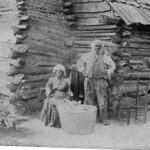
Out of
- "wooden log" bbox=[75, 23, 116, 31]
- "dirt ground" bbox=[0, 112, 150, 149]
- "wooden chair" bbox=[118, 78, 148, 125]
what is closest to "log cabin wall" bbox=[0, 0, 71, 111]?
"wooden log" bbox=[75, 23, 116, 31]

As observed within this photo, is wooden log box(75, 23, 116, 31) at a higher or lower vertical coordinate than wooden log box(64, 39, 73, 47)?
higher

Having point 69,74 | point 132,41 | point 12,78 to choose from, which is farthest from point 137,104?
point 12,78

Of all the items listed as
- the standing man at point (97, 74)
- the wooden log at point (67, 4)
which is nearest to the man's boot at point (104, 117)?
the standing man at point (97, 74)

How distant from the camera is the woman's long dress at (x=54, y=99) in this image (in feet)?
23.7

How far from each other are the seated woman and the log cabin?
0.15m

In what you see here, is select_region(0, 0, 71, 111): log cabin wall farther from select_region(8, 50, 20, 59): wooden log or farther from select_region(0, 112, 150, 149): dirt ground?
select_region(0, 112, 150, 149): dirt ground

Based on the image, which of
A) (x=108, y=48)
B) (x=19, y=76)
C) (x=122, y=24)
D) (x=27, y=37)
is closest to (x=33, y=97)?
(x=19, y=76)

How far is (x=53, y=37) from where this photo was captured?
7.38m

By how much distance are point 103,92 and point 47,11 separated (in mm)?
1840

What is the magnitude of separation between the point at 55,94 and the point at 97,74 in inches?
33.0

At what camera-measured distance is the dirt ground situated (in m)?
6.66

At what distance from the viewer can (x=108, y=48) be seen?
760cm

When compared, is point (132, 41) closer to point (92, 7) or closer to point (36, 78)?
point (92, 7)

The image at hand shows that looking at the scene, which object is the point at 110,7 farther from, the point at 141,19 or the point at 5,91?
the point at 5,91
